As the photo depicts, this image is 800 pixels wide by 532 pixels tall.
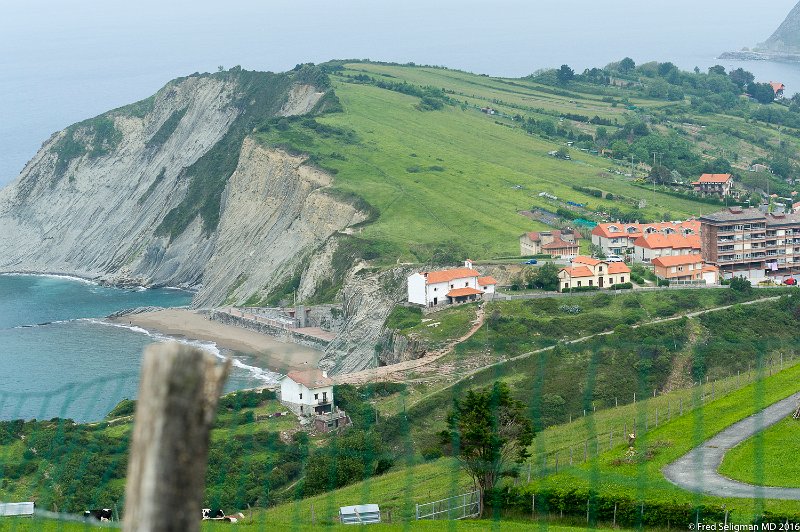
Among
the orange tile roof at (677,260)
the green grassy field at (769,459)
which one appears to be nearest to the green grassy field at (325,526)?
the green grassy field at (769,459)

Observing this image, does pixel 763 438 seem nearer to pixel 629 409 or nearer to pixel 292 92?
Answer: pixel 629 409

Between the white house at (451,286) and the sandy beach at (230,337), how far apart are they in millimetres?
6448

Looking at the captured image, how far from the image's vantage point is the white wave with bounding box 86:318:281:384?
5659 centimetres

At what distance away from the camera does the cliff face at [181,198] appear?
8312 centimetres

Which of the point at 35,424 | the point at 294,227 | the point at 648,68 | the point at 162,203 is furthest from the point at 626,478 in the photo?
the point at 648,68

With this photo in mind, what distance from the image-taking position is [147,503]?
18.4 ft

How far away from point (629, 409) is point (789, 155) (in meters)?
83.4

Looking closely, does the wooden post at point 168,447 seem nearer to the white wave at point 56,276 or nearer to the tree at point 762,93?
the white wave at point 56,276

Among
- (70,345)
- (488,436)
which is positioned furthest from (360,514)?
(70,345)

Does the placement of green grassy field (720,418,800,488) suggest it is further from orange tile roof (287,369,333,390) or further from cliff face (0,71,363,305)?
cliff face (0,71,363,305)

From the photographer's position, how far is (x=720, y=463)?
922 inches

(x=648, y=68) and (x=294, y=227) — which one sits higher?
(x=648, y=68)

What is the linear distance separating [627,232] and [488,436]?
43324 mm

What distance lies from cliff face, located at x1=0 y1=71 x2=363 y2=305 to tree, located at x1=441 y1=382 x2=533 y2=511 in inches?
1998
